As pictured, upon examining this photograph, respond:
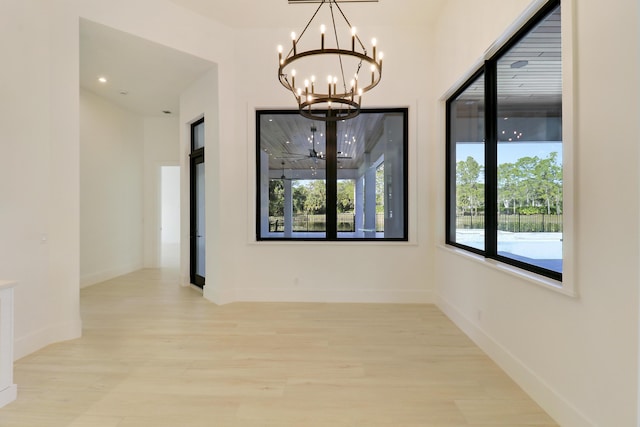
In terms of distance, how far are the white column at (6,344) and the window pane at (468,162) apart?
4119mm

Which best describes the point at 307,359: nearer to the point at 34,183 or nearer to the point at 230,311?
the point at 230,311

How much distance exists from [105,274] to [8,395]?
416 cm

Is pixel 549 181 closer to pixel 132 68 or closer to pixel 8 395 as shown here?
pixel 8 395

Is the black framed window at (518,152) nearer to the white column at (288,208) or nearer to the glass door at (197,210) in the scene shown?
the white column at (288,208)

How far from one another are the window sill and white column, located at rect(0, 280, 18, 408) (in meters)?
3.76

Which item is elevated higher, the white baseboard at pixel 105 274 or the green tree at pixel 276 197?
the green tree at pixel 276 197

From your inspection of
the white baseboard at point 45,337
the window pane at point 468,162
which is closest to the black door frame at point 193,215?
the white baseboard at point 45,337

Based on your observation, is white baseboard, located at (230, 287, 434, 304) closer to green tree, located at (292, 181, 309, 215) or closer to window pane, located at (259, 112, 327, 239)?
window pane, located at (259, 112, 327, 239)

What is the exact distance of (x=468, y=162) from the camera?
3.74 meters

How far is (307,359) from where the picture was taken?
9.50 ft

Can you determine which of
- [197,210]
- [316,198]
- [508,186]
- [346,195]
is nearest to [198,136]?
[197,210]

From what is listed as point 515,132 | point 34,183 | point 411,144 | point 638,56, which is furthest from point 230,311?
point 638,56

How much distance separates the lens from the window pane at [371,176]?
4793 millimetres

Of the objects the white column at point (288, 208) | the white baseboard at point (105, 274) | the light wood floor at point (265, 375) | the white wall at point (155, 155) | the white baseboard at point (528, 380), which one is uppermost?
the white wall at point (155, 155)
